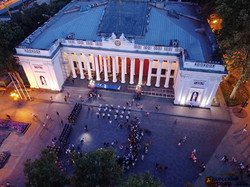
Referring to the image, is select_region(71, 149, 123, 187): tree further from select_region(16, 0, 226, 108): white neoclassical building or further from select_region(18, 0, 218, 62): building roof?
select_region(18, 0, 218, 62): building roof

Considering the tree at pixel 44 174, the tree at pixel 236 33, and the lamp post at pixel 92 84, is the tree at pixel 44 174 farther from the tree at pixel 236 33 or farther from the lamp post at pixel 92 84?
the tree at pixel 236 33

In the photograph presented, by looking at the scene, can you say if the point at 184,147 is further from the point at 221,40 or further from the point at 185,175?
the point at 221,40

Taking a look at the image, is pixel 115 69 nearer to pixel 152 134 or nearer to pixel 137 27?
pixel 137 27

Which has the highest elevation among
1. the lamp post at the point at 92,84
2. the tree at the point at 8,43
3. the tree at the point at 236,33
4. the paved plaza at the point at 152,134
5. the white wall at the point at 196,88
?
the tree at the point at 236,33

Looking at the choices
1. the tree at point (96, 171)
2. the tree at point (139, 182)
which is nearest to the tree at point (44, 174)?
the tree at point (96, 171)

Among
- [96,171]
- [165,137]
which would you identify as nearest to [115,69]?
[165,137]

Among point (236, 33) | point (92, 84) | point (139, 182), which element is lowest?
point (92, 84)
